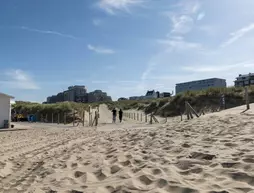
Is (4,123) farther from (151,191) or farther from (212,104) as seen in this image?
(151,191)

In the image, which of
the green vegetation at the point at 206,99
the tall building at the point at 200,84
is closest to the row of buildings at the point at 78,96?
the tall building at the point at 200,84

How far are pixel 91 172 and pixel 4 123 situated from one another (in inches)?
1013

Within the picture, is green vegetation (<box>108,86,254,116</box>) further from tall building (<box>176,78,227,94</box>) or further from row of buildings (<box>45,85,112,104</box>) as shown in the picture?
row of buildings (<box>45,85,112,104</box>)

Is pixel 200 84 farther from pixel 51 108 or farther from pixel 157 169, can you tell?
pixel 157 169

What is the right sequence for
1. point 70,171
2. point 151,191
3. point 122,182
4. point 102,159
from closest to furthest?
point 151,191
point 122,182
point 70,171
point 102,159

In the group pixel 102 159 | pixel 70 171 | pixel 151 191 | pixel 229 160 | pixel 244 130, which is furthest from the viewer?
pixel 244 130

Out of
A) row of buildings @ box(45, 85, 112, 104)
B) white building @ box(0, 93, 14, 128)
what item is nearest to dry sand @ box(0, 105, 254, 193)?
white building @ box(0, 93, 14, 128)

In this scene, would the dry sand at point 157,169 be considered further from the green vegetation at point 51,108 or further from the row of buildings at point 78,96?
the row of buildings at point 78,96

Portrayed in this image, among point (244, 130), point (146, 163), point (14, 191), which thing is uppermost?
point (244, 130)

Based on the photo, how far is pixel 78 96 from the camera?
6063 inches

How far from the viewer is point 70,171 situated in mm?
6301

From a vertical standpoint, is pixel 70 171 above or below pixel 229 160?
below

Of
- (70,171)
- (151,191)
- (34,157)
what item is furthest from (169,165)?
(34,157)

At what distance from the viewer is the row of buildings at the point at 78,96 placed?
147 meters
